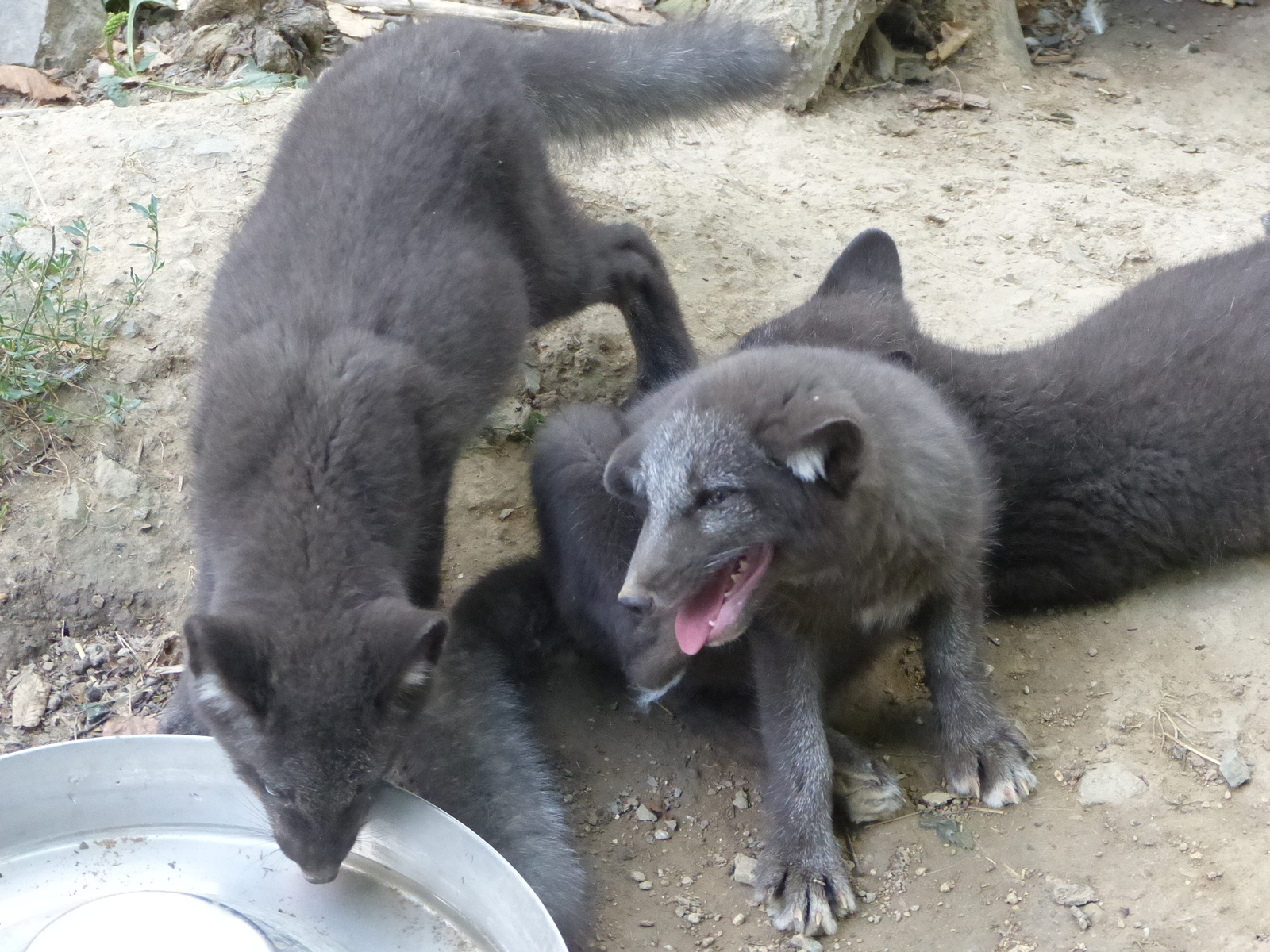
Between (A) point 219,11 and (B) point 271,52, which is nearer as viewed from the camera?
(B) point 271,52

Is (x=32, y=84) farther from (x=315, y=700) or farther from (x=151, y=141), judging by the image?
(x=315, y=700)

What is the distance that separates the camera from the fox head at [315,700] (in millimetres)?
3021

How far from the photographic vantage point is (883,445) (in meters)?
3.48

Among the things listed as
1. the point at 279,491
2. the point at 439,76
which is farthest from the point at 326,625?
the point at 439,76

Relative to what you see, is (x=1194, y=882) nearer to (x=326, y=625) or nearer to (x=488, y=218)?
(x=326, y=625)

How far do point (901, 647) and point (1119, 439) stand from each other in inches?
44.4

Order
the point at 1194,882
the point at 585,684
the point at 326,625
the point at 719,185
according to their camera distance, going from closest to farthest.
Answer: the point at 326,625 < the point at 1194,882 < the point at 585,684 < the point at 719,185

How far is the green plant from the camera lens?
488 centimetres

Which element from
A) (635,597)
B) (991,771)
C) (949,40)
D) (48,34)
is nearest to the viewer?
(635,597)

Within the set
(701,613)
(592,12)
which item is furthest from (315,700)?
(592,12)

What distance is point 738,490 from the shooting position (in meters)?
3.28

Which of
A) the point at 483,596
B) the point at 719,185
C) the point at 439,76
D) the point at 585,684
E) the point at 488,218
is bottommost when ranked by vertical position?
the point at 585,684

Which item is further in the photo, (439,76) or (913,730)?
(439,76)

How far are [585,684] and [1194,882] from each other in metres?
2.17
